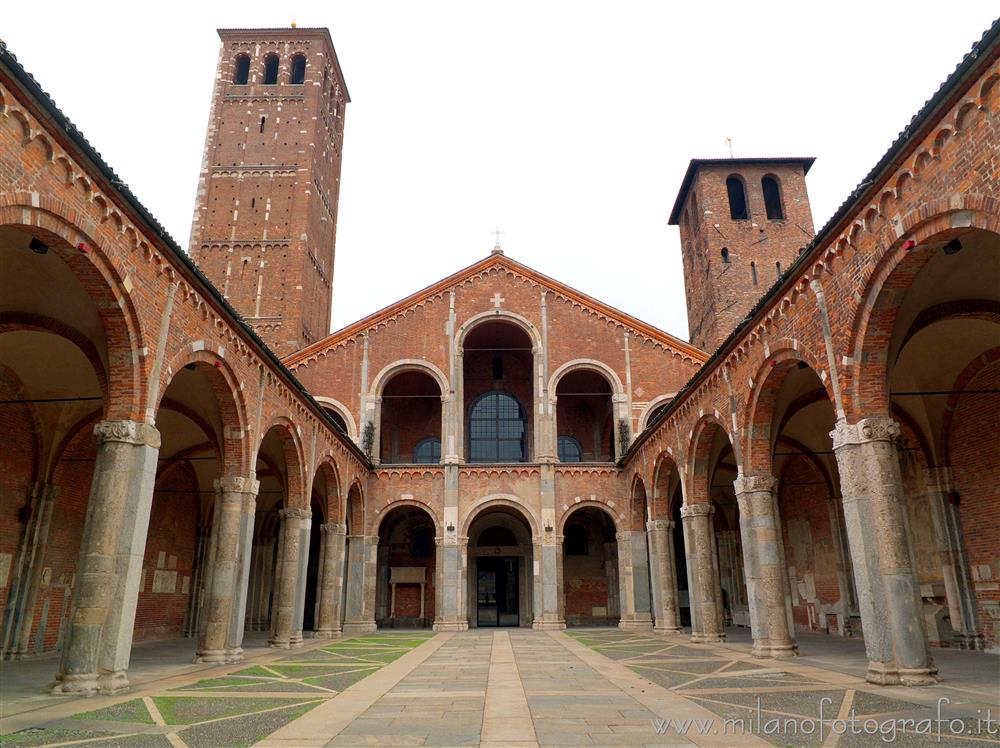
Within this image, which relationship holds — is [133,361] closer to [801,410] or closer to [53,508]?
[53,508]

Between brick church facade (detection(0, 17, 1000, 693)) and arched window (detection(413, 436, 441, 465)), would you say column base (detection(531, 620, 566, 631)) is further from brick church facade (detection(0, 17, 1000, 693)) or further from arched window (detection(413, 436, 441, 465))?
arched window (detection(413, 436, 441, 465))

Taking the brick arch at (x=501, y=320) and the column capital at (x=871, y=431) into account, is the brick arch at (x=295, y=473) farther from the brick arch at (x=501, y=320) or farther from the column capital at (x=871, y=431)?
the column capital at (x=871, y=431)

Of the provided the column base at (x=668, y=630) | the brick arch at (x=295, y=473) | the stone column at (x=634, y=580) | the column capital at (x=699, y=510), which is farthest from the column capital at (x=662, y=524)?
the brick arch at (x=295, y=473)

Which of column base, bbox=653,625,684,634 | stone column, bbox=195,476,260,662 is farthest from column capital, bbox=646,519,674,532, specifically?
stone column, bbox=195,476,260,662

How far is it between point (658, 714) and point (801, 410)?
12.0 meters

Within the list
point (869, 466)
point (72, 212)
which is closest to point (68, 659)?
point (72, 212)

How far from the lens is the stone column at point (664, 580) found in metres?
20.4

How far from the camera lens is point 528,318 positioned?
27531 millimetres

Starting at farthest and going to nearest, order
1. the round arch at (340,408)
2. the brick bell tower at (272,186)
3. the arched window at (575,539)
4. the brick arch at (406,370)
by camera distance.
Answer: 1. the brick bell tower at (272,186)
2. the arched window at (575,539)
3. the brick arch at (406,370)
4. the round arch at (340,408)

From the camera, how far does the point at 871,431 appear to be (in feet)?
31.1

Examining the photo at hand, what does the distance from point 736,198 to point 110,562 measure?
33.3 m

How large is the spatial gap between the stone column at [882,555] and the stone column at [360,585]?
17145mm

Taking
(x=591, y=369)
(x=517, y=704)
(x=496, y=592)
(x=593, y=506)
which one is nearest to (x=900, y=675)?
(x=517, y=704)

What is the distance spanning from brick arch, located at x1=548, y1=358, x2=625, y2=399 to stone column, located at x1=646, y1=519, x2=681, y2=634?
22.5 ft
